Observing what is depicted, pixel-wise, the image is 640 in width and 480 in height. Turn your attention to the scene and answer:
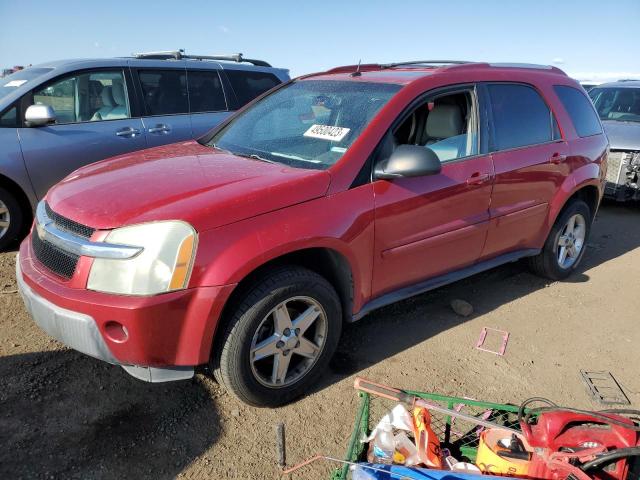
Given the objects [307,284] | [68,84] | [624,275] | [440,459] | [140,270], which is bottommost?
[624,275]

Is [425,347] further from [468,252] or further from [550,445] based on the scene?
[550,445]

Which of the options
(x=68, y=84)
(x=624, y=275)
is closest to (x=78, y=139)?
(x=68, y=84)

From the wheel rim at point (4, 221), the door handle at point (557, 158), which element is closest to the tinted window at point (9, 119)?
the wheel rim at point (4, 221)

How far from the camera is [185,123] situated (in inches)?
217

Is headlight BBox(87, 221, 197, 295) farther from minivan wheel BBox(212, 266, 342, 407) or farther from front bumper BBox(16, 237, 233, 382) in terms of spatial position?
minivan wheel BBox(212, 266, 342, 407)

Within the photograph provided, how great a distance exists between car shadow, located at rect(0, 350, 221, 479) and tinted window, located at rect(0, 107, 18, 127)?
2.49m

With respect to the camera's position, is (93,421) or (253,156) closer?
(93,421)

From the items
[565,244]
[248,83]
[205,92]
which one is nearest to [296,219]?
[565,244]

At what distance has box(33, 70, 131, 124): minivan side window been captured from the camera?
4820 millimetres

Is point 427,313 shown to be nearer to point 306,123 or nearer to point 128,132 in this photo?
point 306,123

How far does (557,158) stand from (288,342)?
2.70 metres

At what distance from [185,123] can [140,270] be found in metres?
3.65

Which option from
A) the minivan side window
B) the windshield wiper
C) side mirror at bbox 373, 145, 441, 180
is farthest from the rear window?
the minivan side window

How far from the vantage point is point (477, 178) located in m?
3.36
